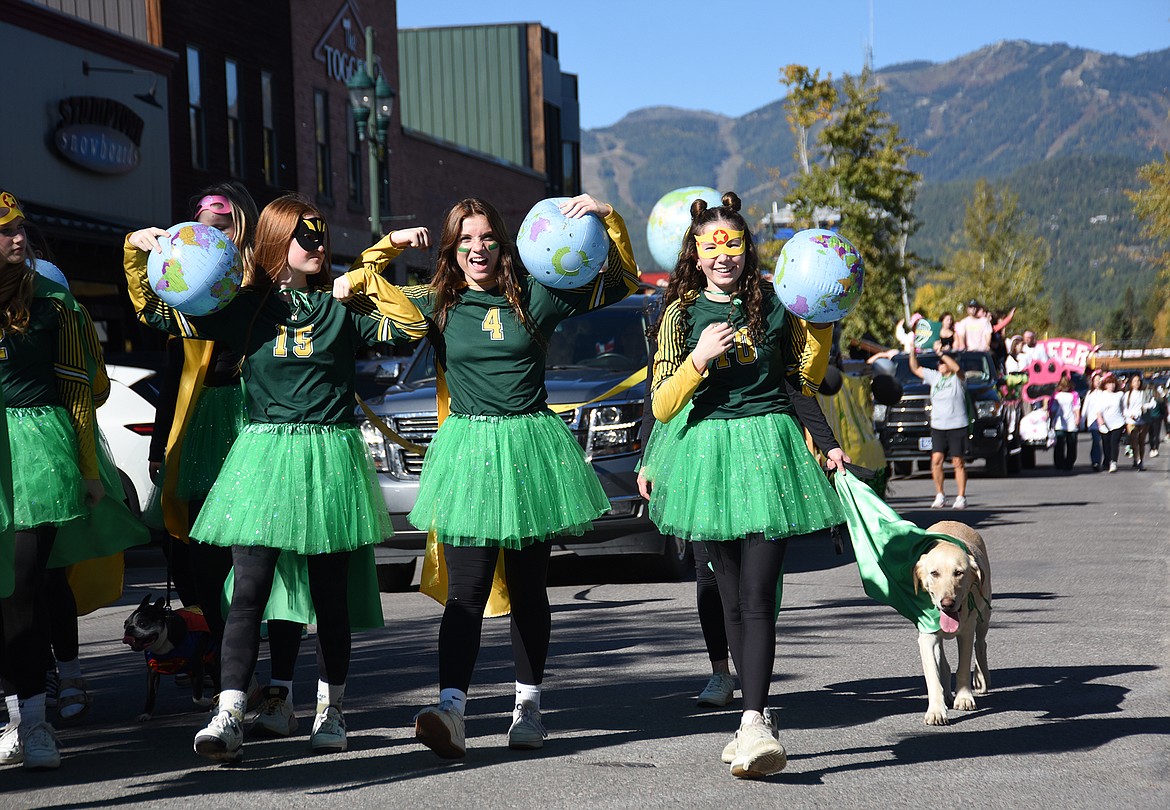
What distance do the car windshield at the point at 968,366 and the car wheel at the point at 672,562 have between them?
491 inches

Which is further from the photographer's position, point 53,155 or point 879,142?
point 879,142

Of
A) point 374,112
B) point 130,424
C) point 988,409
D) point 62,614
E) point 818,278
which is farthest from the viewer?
point 988,409

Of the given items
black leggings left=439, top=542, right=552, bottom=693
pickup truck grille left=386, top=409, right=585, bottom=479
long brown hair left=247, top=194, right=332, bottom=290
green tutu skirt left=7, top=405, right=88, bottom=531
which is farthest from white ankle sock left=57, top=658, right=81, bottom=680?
pickup truck grille left=386, top=409, right=585, bottom=479

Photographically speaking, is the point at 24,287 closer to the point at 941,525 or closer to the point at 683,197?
the point at 683,197

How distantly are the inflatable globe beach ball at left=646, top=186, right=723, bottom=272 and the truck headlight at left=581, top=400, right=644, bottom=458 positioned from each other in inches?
122

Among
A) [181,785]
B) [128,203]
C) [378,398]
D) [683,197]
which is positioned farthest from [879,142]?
[181,785]

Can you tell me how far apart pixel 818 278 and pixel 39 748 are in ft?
10.7

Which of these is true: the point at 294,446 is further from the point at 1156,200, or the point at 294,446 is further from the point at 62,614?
the point at 1156,200

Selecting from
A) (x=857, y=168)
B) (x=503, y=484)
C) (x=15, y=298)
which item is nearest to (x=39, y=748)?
(x=15, y=298)

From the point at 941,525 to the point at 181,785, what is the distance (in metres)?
3.35

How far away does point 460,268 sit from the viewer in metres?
5.64

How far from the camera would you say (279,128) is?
91.4 ft

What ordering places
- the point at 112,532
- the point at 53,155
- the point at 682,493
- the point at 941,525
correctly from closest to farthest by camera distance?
the point at 682,493
the point at 112,532
the point at 941,525
the point at 53,155

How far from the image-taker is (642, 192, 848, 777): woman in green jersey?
5.29m
